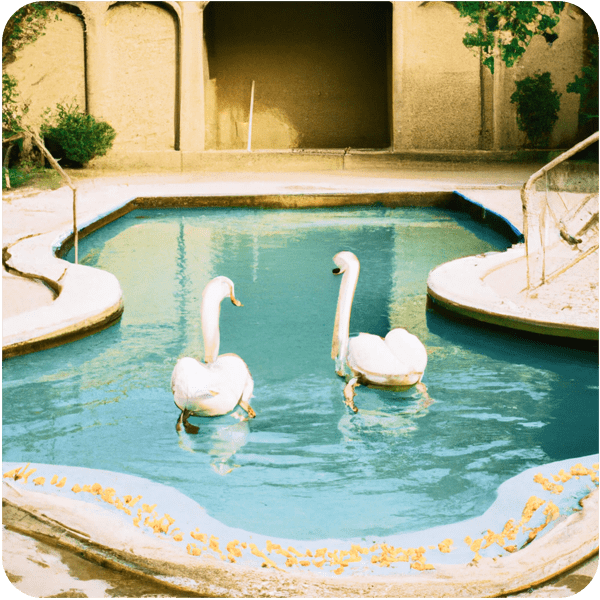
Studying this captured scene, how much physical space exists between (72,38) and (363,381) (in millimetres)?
10627

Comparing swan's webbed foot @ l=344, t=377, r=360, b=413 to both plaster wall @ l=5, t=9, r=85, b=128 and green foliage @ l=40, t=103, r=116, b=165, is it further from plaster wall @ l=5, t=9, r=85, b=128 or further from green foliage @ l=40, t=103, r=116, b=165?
plaster wall @ l=5, t=9, r=85, b=128

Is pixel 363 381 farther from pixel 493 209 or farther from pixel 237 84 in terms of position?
pixel 237 84

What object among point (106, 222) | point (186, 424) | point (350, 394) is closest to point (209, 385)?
point (186, 424)

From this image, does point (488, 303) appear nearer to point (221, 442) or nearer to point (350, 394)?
point (350, 394)

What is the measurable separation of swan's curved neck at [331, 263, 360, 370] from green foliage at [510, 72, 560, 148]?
7.73 m

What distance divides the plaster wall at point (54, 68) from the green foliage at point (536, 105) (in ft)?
22.3

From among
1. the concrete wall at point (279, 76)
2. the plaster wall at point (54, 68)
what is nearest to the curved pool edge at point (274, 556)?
the concrete wall at point (279, 76)

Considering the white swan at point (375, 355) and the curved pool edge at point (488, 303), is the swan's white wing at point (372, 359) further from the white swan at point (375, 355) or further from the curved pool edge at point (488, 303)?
the curved pool edge at point (488, 303)

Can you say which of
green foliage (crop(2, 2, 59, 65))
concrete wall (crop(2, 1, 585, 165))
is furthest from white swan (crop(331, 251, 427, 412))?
green foliage (crop(2, 2, 59, 65))

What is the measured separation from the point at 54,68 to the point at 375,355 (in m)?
10.4

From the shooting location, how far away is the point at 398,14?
13.1 metres

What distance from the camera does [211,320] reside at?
11.9 ft

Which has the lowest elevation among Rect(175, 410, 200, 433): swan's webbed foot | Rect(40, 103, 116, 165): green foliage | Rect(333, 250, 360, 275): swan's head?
Rect(175, 410, 200, 433): swan's webbed foot

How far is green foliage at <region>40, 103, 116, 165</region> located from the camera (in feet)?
41.0
